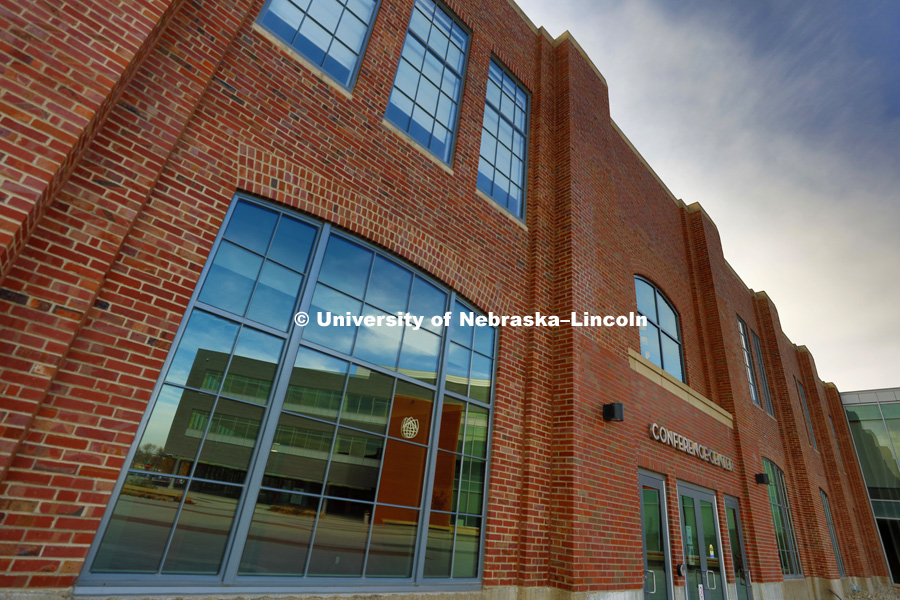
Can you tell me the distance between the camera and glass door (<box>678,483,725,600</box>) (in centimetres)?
866

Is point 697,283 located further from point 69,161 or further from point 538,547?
point 69,161

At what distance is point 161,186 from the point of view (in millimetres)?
3936

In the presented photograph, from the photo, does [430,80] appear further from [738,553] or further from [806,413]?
[806,413]

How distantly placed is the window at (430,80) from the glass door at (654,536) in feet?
22.1

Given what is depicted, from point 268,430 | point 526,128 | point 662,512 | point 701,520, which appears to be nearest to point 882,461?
point 701,520

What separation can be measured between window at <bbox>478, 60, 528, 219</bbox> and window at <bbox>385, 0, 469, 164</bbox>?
767 mm

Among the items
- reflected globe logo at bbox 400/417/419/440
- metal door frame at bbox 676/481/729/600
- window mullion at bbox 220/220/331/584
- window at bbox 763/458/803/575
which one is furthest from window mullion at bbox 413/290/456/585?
window at bbox 763/458/803/575

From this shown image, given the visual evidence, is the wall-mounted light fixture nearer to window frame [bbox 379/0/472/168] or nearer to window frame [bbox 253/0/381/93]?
window frame [bbox 379/0/472/168]

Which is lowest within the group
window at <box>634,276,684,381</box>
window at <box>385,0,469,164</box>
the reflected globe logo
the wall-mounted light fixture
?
the reflected globe logo

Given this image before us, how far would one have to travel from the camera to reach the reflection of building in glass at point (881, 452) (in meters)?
24.8

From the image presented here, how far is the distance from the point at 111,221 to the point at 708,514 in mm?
11597

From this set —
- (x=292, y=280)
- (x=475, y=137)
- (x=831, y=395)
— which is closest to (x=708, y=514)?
(x=475, y=137)

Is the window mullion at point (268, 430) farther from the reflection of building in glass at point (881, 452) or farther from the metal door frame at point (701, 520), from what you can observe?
the reflection of building in glass at point (881, 452)

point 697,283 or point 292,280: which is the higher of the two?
point 697,283
